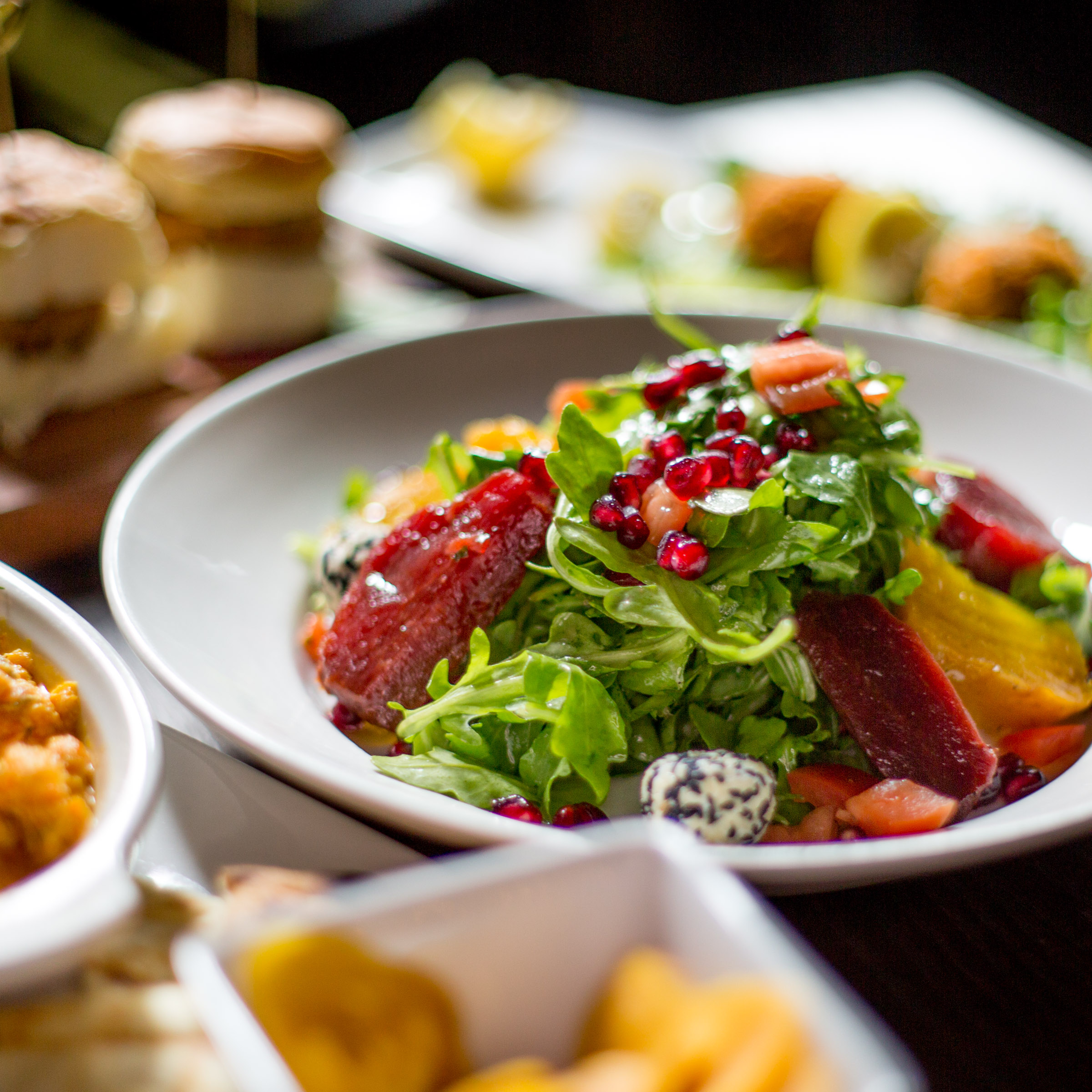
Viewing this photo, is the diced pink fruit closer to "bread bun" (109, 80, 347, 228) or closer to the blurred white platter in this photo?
the blurred white platter

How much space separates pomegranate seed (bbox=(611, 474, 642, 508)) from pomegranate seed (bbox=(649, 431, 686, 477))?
6cm

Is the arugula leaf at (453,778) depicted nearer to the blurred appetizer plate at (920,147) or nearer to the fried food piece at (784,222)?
the fried food piece at (784,222)

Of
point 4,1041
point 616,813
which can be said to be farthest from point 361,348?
point 4,1041

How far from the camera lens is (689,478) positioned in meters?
1.82

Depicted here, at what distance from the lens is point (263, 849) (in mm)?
1489

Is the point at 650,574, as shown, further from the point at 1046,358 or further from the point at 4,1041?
the point at 1046,358

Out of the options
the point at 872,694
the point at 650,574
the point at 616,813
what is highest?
the point at 650,574

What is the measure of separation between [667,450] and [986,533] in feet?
2.18

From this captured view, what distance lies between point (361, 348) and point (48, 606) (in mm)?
1386

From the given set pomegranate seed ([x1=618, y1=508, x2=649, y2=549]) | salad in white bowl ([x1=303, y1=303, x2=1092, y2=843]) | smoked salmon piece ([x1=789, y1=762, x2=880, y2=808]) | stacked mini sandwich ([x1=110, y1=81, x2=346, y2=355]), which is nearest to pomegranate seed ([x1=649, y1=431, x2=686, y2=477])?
salad in white bowl ([x1=303, y1=303, x2=1092, y2=843])

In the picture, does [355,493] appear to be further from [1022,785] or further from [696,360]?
[1022,785]

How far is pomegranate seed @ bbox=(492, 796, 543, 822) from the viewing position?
166 cm

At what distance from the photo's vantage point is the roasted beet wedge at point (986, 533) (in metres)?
2.09

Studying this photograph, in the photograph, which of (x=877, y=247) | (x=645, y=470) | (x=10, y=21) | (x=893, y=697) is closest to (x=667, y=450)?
(x=645, y=470)
